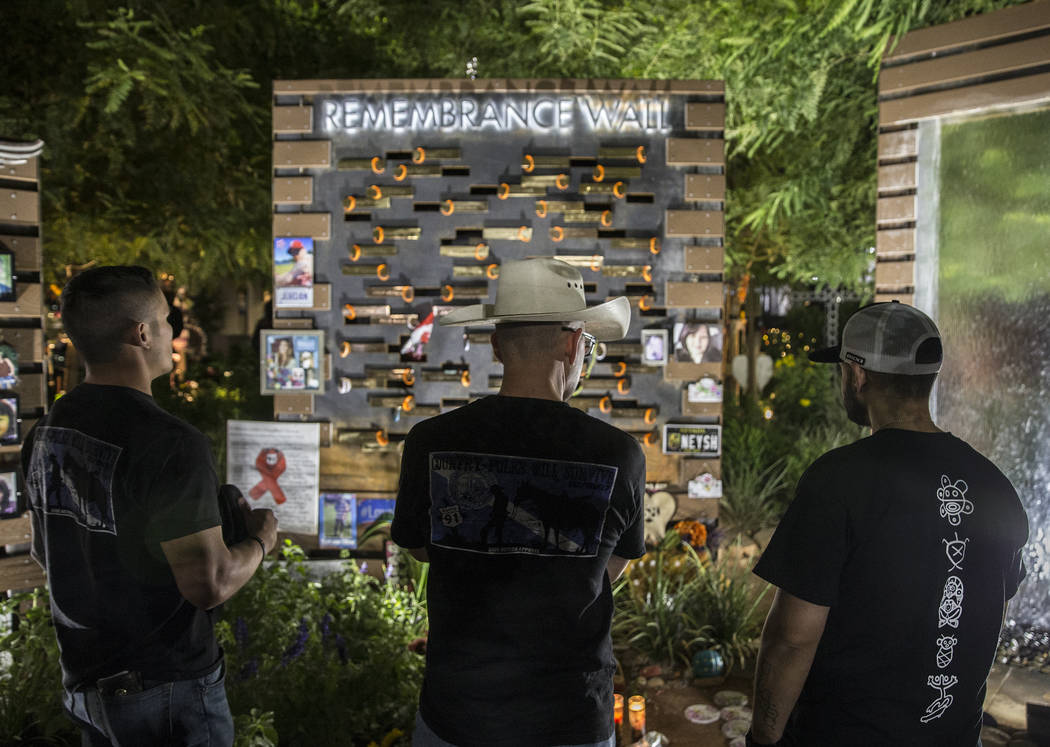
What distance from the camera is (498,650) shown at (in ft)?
7.11

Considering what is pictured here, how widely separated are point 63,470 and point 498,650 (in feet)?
4.81

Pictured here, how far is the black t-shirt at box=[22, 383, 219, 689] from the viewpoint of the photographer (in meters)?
2.37

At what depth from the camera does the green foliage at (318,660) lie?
12.2ft

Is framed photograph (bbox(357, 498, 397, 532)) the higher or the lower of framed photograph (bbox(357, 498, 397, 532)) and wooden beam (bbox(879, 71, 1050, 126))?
the lower

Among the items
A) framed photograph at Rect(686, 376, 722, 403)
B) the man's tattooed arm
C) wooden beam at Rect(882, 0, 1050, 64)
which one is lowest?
the man's tattooed arm

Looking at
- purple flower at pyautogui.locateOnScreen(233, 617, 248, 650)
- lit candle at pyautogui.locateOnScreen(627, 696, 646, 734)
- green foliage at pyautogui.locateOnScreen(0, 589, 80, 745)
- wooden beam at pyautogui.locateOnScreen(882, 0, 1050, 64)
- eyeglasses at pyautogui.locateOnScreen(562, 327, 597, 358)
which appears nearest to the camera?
eyeglasses at pyautogui.locateOnScreen(562, 327, 597, 358)

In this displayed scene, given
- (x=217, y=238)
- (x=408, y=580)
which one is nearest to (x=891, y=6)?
(x=408, y=580)

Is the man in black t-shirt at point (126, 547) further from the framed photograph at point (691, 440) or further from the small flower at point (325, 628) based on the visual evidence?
the framed photograph at point (691, 440)

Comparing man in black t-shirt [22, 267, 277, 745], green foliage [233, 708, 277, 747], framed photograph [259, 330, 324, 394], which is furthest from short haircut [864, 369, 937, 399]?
framed photograph [259, 330, 324, 394]

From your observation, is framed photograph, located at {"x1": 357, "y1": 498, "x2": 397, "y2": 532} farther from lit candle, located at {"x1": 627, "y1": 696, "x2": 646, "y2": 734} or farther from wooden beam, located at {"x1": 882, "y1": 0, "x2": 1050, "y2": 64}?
wooden beam, located at {"x1": 882, "y1": 0, "x2": 1050, "y2": 64}

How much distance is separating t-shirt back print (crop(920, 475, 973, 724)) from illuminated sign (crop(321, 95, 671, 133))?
4.83 meters

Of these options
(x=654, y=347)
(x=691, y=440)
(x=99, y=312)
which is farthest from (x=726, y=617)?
(x=99, y=312)

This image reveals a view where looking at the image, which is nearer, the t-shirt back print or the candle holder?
the t-shirt back print

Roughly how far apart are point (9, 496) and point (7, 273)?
143cm
